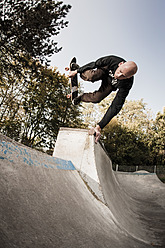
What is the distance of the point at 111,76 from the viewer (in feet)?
9.66

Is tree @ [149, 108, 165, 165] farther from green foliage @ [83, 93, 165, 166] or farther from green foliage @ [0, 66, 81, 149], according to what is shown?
green foliage @ [0, 66, 81, 149]

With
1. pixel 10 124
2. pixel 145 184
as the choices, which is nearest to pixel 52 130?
pixel 10 124

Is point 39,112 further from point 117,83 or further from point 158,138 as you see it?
point 158,138

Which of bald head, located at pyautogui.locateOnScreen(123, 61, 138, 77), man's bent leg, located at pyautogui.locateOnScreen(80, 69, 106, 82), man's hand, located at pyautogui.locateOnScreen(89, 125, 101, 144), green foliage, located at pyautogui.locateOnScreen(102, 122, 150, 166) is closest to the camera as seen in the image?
bald head, located at pyautogui.locateOnScreen(123, 61, 138, 77)

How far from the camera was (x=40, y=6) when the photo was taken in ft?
20.7

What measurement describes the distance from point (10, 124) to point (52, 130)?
3.87m

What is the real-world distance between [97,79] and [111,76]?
0.79 ft

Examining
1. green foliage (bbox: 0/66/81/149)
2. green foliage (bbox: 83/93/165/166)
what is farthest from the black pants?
green foliage (bbox: 83/93/165/166)

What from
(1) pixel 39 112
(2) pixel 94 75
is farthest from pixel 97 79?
(1) pixel 39 112

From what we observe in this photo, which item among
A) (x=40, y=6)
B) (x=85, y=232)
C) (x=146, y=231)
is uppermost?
(x=40, y=6)

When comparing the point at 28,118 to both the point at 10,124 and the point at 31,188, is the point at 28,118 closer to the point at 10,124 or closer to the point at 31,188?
the point at 10,124

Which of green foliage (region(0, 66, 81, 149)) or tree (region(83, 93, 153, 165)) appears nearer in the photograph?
green foliage (region(0, 66, 81, 149))

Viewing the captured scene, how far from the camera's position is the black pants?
2.96 meters

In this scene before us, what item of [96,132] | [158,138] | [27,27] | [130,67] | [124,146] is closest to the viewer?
[130,67]
